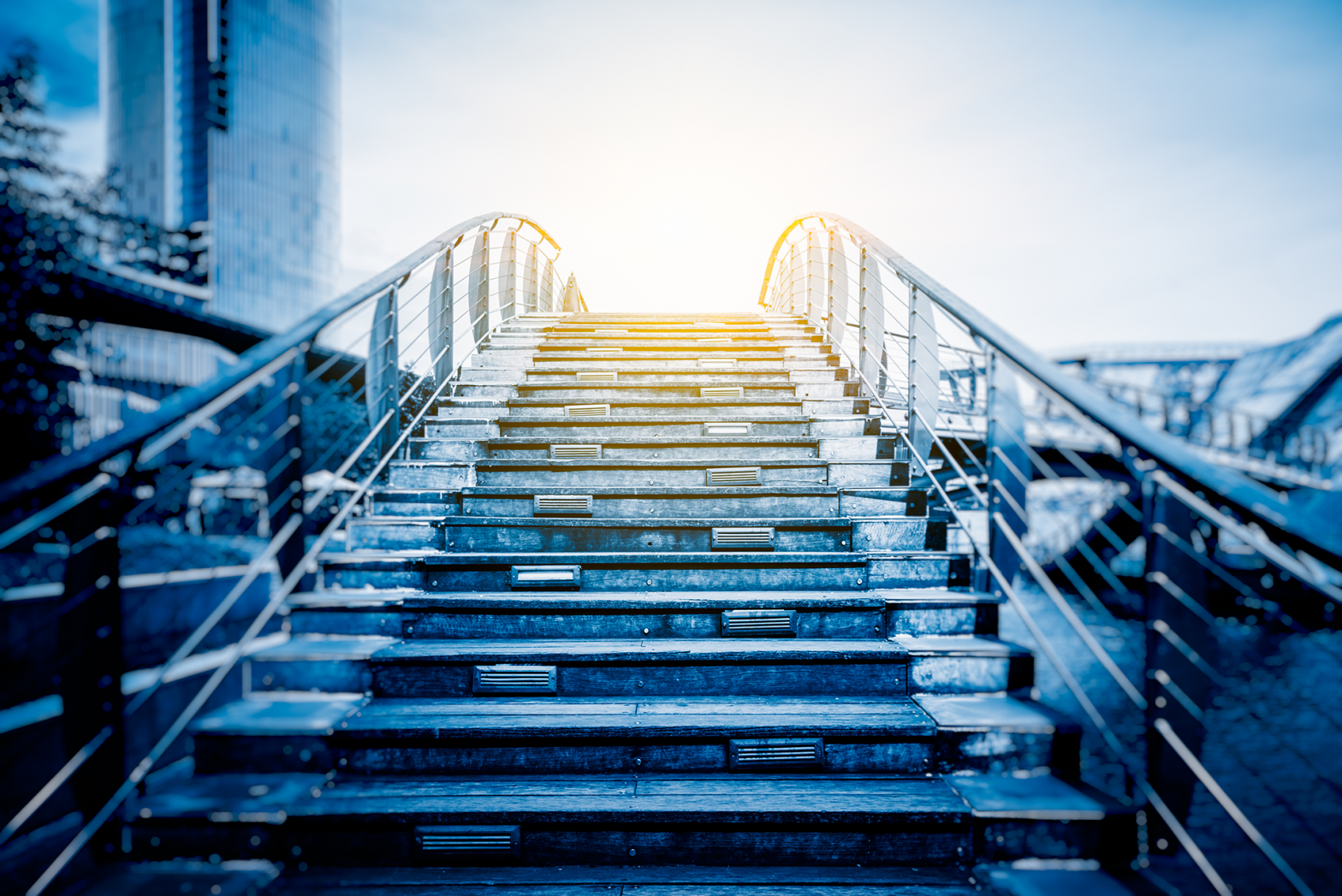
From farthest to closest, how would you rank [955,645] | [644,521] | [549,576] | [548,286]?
[548,286], [644,521], [549,576], [955,645]

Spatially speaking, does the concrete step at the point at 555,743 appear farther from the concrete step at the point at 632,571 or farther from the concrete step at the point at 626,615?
the concrete step at the point at 632,571

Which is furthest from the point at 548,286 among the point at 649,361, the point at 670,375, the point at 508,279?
the point at 670,375

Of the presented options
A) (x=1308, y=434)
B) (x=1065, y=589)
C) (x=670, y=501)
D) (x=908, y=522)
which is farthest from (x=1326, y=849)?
(x=1308, y=434)

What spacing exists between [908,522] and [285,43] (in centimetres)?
8528

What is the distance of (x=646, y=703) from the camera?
210 centimetres

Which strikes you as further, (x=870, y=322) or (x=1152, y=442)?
(x=870, y=322)

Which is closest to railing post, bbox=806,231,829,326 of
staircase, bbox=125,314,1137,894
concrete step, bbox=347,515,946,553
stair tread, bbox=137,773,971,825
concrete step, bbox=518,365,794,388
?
concrete step, bbox=518,365,794,388

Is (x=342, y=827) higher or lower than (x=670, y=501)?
lower

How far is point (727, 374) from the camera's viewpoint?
4266mm

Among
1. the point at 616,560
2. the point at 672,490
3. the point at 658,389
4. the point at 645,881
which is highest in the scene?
the point at 658,389

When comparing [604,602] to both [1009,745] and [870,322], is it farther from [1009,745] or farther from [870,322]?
[870,322]

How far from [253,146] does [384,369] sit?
254 ft

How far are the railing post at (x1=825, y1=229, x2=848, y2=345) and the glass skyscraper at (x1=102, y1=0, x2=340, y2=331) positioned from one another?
215 ft

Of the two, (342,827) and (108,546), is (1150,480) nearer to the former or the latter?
(342,827)
